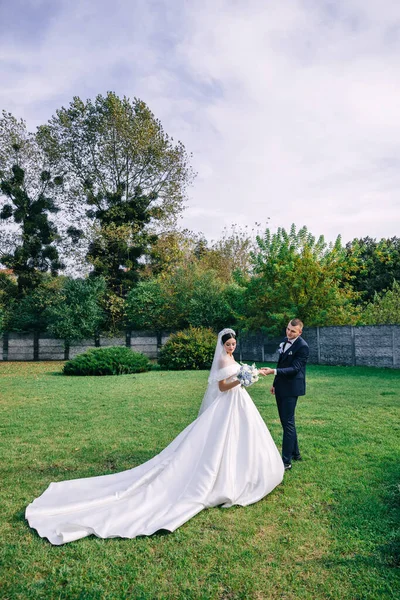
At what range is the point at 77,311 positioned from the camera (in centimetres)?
2758

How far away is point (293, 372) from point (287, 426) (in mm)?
715

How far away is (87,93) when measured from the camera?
3145 cm

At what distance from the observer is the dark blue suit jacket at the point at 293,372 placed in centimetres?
630

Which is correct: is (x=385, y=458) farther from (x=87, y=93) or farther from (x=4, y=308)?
(x=87, y=93)

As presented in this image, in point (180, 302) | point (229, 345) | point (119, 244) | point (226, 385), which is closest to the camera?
point (226, 385)

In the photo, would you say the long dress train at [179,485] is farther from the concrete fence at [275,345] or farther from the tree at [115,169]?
the tree at [115,169]

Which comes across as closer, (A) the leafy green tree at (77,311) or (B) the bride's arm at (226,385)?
(B) the bride's arm at (226,385)

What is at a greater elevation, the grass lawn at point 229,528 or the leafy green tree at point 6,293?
the leafy green tree at point 6,293

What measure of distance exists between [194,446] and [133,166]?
96.8 ft

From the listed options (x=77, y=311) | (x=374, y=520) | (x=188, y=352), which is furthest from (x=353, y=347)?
(x=374, y=520)

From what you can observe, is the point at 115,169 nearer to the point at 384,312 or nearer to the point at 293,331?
the point at 384,312

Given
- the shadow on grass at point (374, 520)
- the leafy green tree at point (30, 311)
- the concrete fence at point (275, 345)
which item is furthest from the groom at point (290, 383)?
the leafy green tree at point (30, 311)

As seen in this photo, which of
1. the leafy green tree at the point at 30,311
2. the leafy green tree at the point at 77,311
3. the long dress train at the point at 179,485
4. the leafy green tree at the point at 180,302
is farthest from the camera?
the leafy green tree at the point at 30,311

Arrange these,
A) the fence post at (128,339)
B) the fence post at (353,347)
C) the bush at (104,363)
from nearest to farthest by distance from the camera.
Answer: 1. the bush at (104,363)
2. the fence post at (353,347)
3. the fence post at (128,339)
